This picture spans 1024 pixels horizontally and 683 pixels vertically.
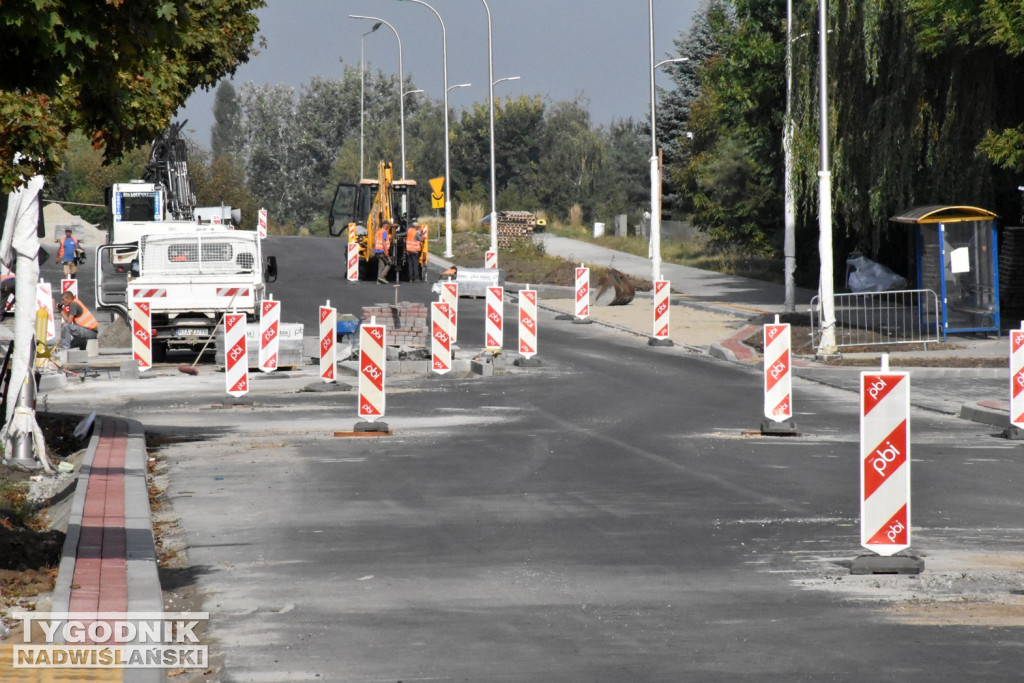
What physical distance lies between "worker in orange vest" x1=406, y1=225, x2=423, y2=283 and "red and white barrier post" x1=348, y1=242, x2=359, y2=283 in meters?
1.66

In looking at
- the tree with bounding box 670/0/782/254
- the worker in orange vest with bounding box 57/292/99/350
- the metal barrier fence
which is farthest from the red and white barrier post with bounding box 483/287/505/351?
the tree with bounding box 670/0/782/254

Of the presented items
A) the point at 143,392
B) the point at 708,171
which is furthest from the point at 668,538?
the point at 708,171

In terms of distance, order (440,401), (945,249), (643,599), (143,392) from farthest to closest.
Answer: (945,249) → (143,392) → (440,401) → (643,599)

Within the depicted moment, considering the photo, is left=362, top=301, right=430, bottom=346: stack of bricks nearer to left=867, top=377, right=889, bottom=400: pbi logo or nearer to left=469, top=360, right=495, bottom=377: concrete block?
left=469, top=360, right=495, bottom=377: concrete block

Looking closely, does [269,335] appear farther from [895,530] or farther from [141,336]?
[895,530]

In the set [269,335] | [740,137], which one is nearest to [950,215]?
[269,335]

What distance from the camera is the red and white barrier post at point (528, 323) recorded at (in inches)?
1016

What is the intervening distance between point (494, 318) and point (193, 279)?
639 centimetres

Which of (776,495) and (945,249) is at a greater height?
(945,249)

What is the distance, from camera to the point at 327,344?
909 inches

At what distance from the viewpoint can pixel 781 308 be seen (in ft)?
122

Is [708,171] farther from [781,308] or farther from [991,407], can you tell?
[991,407]

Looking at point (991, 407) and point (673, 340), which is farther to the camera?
point (673, 340)

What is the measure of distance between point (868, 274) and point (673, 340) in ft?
24.3
